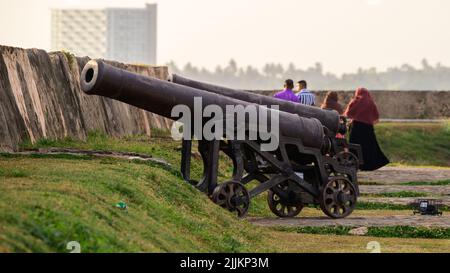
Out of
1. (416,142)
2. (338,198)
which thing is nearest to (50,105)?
(338,198)

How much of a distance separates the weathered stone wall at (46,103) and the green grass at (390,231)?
4323 millimetres

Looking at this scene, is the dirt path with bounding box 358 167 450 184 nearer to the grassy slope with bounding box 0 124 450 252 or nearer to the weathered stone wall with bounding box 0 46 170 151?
the weathered stone wall with bounding box 0 46 170 151

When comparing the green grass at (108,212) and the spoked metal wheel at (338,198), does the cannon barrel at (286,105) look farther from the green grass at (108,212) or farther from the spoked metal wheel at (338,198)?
the green grass at (108,212)

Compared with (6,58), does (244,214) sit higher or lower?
lower

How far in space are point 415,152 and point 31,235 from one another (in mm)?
34075

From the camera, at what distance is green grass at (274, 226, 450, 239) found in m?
21.6

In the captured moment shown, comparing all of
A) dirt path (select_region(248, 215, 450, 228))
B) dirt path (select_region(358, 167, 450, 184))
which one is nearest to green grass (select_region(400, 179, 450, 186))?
dirt path (select_region(358, 167, 450, 184))

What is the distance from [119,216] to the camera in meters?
15.8

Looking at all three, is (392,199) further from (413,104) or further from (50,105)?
(413,104)

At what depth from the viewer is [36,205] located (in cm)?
1417

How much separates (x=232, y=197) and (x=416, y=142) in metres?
26.1

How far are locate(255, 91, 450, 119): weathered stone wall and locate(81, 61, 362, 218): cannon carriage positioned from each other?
27.2 m
